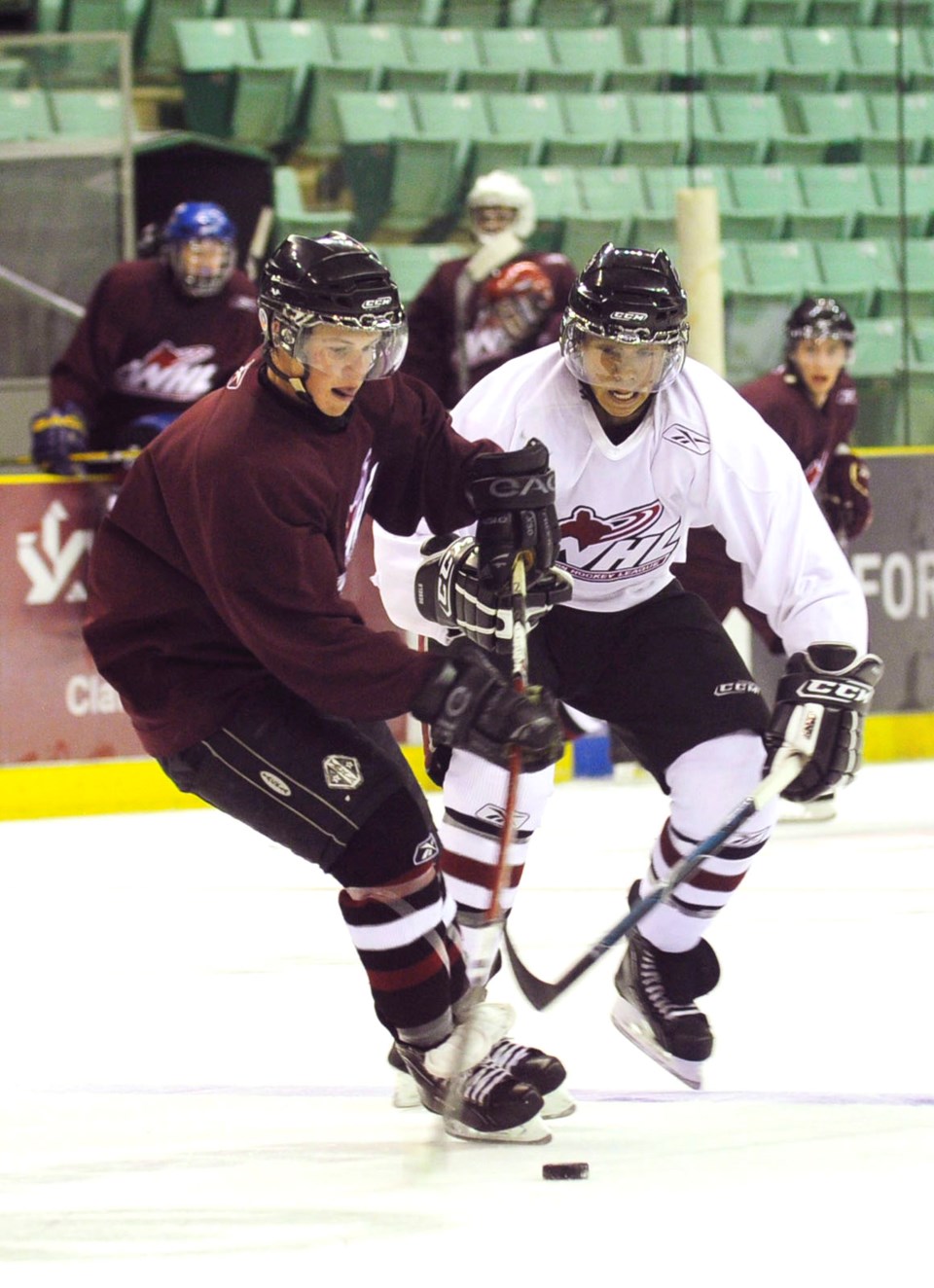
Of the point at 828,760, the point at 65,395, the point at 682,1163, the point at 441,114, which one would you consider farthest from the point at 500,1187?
the point at 441,114

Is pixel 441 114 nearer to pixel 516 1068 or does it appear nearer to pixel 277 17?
pixel 277 17

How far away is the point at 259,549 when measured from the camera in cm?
237

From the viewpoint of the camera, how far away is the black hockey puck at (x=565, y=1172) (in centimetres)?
238

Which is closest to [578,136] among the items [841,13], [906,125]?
[841,13]

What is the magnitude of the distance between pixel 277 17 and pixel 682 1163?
549 centimetres

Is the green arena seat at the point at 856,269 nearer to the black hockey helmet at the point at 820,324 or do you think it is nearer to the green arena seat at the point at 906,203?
the green arena seat at the point at 906,203

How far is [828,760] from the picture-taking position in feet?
9.14

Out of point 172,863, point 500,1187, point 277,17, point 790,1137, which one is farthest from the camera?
point 277,17

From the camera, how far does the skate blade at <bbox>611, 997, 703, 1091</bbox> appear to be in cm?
285

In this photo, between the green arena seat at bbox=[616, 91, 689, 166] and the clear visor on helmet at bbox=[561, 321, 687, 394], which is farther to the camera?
the green arena seat at bbox=[616, 91, 689, 166]

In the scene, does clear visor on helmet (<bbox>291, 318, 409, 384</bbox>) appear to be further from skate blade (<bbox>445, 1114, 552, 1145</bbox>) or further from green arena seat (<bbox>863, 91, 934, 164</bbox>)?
green arena seat (<bbox>863, 91, 934, 164</bbox>)

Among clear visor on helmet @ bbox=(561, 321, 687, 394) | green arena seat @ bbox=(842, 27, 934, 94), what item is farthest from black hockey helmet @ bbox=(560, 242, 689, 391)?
green arena seat @ bbox=(842, 27, 934, 94)

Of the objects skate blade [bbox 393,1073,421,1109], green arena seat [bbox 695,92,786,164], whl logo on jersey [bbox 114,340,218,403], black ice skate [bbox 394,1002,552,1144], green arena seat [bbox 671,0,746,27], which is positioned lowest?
skate blade [bbox 393,1073,421,1109]

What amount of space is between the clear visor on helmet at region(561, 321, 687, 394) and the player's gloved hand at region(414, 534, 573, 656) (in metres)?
0.27
